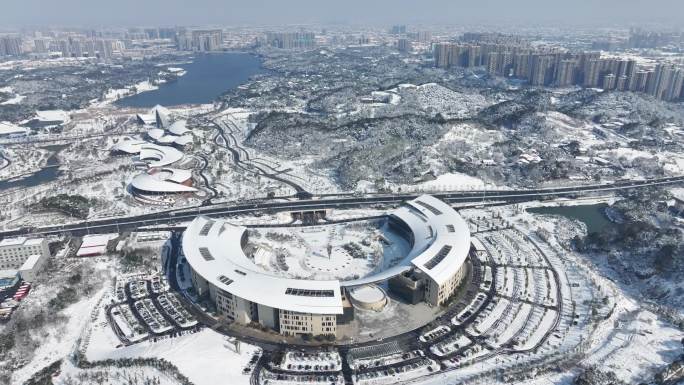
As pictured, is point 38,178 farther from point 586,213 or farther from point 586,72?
point 586,72

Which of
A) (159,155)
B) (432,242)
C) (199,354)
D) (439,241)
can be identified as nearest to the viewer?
(199,354)

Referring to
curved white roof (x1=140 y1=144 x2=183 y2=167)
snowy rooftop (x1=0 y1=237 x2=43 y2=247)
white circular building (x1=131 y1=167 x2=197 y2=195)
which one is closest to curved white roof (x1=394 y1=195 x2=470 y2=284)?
white circular building (x1=131 y1=167 x2=197 y2=195)

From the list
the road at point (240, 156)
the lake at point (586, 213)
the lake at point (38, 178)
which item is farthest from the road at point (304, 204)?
the lake at point (38, 178)

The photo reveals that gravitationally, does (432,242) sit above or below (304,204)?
above

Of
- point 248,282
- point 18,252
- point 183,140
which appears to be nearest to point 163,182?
point 18,252

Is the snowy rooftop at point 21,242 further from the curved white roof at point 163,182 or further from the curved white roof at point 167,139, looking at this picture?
the curved white roof at point 167,139

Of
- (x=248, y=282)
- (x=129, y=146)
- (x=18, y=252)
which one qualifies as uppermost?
(x=248, y=282)

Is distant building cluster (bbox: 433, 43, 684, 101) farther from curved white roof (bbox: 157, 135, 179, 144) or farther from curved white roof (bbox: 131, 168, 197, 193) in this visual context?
curved white roof (bbox: 131, 168, 197, 193)
